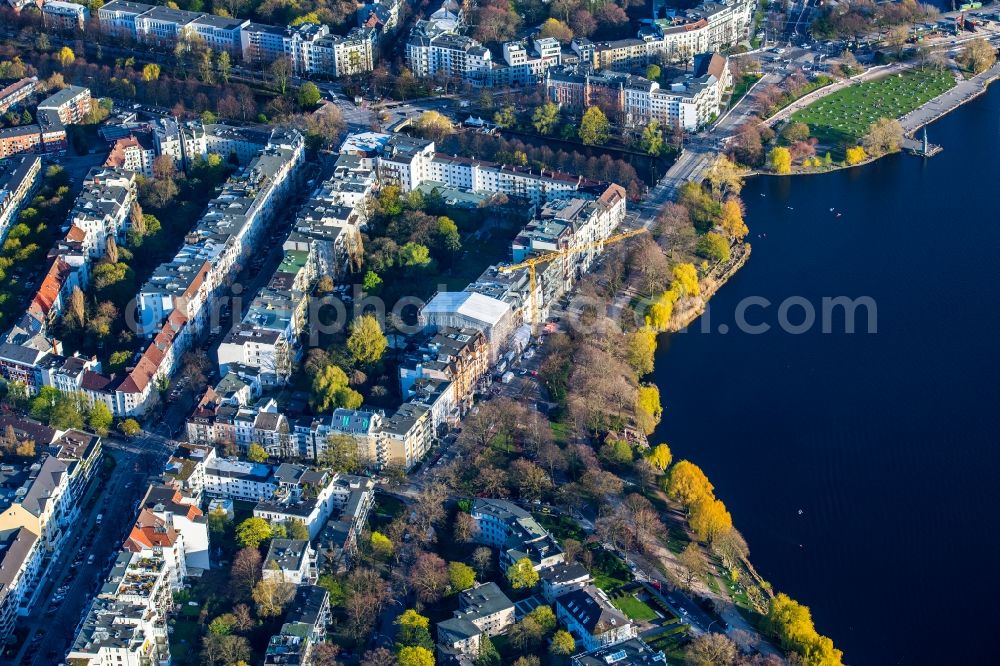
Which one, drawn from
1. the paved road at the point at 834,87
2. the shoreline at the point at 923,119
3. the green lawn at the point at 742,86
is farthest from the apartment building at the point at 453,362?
the green lawn at the point at 742,86

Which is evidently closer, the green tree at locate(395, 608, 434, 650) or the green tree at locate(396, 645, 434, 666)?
the green tree at locate(396, 645, 434, 666)

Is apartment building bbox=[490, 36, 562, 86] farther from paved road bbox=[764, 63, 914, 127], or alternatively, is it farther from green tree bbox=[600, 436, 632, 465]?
green tree bbox=[600, 436, 632, 465]

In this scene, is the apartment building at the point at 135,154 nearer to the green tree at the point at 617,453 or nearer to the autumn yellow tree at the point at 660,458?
the green tree at the point at 617,453

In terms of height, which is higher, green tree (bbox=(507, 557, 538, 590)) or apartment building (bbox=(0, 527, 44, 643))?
green tree (bbox=(507, 557, 538, 590))

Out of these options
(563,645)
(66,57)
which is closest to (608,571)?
(563,645)

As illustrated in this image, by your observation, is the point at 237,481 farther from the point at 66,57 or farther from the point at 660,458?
the point at 66,57

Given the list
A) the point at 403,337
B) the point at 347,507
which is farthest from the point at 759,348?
the point at 347,507

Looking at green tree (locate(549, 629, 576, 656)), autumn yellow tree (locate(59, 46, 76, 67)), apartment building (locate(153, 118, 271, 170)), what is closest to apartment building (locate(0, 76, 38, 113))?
autumn yellow tree (locate(59, 46, 76, 67))

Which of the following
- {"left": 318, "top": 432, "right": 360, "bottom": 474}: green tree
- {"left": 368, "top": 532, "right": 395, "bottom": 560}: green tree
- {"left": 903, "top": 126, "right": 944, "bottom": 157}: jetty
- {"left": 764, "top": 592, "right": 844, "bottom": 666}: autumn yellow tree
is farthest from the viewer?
{"left": 903, "top": 126, "right": 944, "bottom": 157}: jetty
